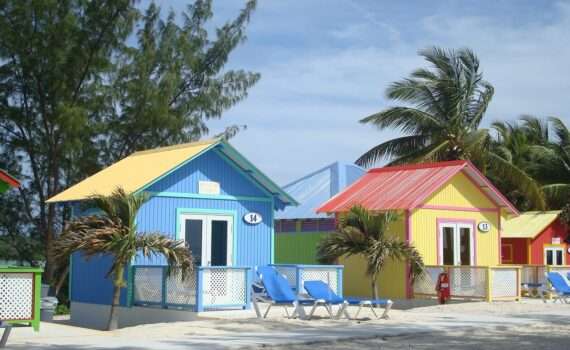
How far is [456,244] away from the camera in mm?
25875

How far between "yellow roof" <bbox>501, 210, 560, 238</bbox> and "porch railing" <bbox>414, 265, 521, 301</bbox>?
25.8ft

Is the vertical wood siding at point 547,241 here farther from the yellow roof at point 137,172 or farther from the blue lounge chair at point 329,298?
the yellow roof at point 137,172

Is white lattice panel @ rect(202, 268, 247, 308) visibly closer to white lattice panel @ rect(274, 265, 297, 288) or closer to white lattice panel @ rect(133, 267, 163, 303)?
white lattice panel @ rect(133, 267, 163, 303)

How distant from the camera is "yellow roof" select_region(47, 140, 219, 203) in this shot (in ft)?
65.7

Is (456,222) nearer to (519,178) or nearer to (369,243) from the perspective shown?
(369,243)

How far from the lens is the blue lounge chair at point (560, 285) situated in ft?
78.6

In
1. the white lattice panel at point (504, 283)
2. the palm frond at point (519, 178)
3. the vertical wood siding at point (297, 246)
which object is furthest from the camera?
the palm frond at point (519, 178)

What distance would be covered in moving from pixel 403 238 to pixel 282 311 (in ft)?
19.9

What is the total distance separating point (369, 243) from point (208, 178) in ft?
14.9

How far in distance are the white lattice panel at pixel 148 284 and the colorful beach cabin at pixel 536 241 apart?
665 inches

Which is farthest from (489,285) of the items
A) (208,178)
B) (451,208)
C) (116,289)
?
(116,289)

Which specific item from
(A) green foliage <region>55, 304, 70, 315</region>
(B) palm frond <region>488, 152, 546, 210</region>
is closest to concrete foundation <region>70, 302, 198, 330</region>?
(A) green foliage <region>55, 304, 70, 315</region>

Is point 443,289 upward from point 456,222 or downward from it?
downward

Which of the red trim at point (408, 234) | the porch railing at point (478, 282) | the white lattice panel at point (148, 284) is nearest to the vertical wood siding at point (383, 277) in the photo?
the red trim at point (408, 234)
